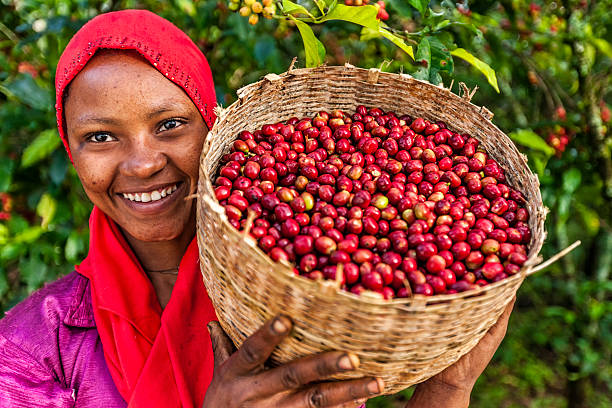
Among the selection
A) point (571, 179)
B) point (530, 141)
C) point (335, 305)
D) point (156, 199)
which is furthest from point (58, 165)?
point (571, 179)

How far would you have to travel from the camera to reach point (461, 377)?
5.30ft

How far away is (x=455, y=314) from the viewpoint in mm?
1180

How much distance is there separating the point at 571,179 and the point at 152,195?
193cm

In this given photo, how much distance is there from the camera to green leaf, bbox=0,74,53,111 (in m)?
2.35

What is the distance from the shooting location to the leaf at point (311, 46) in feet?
5.62

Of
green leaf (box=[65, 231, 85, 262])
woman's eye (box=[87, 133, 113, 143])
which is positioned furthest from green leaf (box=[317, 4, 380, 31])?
green leaf (box=[65, 231, 85, 262])

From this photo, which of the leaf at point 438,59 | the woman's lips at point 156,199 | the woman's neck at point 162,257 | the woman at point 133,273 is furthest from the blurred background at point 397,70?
the woman's lips at point 156,199

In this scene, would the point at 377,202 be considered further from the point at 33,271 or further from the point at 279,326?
the point at 33,271

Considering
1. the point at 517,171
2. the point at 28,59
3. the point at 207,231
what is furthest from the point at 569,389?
the point at 28,59

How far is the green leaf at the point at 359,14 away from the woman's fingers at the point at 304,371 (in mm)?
1061

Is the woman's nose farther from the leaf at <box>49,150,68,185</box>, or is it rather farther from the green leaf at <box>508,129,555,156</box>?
the green leaf at <box>508,129,555,156</box>

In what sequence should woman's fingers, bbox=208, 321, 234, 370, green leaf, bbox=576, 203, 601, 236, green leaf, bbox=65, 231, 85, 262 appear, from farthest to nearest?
green leaf, bbox=576, 203, 601, 236, green leaf, bbox=65, 231, 85, 262, woman's fingers, bbox=208, 321, 234, 370

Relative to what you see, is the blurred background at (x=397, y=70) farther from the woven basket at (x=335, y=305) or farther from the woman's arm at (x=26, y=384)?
the woman's arm at (x=26, y=384)

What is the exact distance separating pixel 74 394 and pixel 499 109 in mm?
3543
